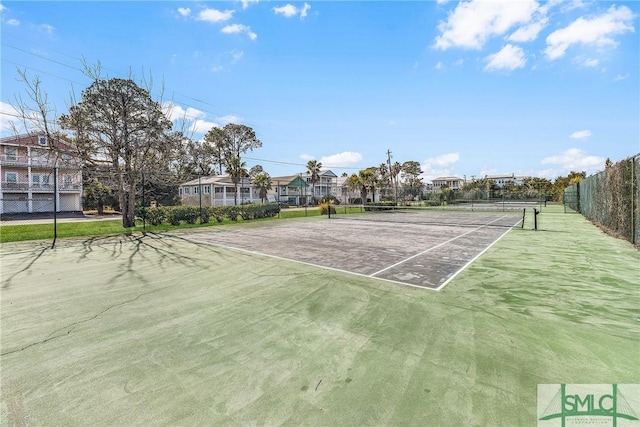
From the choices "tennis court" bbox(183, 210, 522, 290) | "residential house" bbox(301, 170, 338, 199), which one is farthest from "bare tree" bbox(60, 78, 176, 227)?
"residential house" bbox(301, 170, 338, 199)

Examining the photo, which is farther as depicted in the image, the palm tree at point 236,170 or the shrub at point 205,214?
the palm tree at point 236,170

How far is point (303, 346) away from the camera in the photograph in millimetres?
3141

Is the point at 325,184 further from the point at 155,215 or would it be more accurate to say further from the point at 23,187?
the point at 155,215

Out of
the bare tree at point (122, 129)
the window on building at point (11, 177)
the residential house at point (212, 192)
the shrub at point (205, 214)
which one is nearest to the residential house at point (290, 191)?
the residential house at point (212, 192)

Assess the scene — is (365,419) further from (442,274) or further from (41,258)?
(41,258)

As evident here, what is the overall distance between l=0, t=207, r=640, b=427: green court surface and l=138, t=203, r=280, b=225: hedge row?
11.2 m

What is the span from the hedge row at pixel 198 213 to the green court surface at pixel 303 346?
36.8 feet

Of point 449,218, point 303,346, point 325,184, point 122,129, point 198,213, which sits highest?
point 325,184

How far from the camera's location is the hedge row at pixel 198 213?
16911 mm

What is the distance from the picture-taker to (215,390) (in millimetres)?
2416

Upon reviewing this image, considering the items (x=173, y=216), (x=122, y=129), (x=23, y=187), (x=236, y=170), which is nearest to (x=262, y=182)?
(x=236, y=170)

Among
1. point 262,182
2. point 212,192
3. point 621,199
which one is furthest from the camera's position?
point 262,182

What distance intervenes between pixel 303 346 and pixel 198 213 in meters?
16.8

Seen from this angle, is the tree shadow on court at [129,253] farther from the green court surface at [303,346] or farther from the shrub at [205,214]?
the shrub at [205,214]
